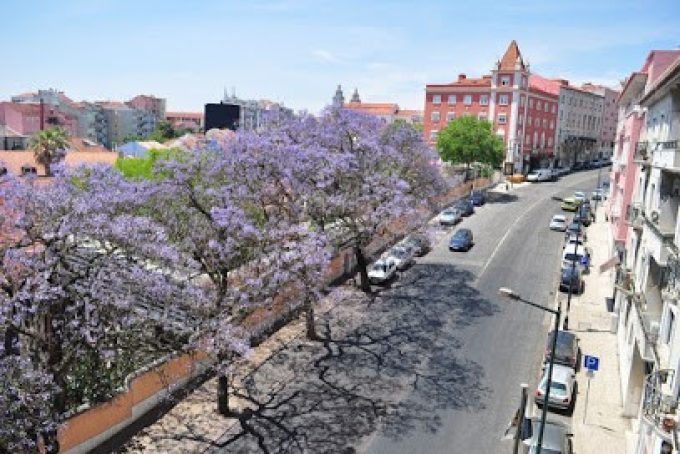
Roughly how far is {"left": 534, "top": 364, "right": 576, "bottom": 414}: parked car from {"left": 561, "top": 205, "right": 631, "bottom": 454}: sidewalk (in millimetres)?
596

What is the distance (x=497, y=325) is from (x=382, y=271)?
27.3 feet

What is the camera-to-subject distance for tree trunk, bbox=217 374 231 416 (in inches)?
830

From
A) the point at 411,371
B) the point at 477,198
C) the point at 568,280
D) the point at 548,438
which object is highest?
the point at 477,198

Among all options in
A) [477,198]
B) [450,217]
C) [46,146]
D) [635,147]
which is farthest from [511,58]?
[46,146]

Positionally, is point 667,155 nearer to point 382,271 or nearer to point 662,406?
point 662,406

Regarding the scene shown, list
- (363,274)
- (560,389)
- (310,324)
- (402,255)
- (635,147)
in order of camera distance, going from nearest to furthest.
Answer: (560,389), (310,324), (363,274), (635,147), (402,255)

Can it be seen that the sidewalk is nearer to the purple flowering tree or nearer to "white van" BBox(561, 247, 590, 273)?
"white van" BBox(561, 247, 590, 273)

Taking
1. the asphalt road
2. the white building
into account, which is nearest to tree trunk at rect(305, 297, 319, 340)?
the asphalt road

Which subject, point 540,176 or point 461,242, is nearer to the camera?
point 461,242

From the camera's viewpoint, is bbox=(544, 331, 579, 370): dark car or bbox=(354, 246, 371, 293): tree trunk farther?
bbox=(354, 246, 371, 293): tree trunk

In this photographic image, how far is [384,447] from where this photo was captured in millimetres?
19984

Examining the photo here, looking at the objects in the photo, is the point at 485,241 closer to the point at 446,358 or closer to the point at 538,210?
the point at 538,210

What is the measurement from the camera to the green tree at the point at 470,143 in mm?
64438

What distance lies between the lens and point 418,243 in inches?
1602
